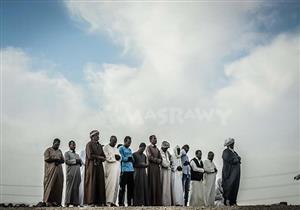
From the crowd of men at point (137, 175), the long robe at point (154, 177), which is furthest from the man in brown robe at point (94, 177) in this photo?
the long robe at point (154, 177)

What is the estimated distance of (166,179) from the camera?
15.5 metres

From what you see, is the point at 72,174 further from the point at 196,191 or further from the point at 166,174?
the point at 196,191

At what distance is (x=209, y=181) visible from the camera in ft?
53.2

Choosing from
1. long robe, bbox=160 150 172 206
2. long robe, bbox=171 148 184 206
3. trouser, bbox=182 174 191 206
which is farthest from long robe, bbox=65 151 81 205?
trouser, bbox=182 174 191 206

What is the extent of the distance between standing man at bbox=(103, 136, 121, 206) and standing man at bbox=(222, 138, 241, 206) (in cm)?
306

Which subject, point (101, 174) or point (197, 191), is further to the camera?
point (197, 191)

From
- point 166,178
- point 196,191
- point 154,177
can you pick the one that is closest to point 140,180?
point 154,177

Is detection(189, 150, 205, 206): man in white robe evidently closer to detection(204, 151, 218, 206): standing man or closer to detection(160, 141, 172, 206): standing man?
detection(204, 151, 218, 206): standing man

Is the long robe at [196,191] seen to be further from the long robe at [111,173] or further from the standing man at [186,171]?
the long robe at [111,173]

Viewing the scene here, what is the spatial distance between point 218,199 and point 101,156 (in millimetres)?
5390

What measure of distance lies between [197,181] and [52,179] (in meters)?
4.61

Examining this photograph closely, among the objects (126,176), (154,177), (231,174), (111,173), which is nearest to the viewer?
(126,176)

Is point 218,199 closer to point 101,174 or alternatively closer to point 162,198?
point 162,198

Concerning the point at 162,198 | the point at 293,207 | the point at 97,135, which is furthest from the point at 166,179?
the point at 293,207
